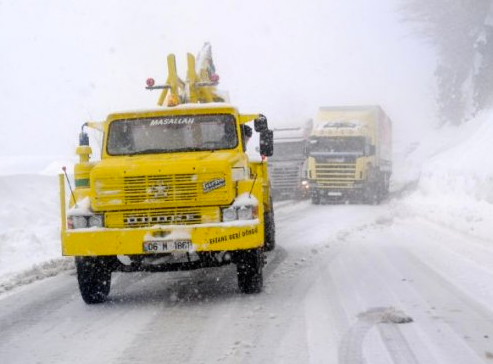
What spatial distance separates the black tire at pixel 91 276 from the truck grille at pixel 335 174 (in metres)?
18.2

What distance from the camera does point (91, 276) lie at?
759 centimetres

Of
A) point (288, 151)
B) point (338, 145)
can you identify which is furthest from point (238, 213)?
point (288, 151)

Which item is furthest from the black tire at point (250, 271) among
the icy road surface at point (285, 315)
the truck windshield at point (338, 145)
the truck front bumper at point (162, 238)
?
the truck windshield at point (338, 145)

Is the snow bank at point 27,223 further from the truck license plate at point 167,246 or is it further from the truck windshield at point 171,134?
the truck license plate at point 167,246

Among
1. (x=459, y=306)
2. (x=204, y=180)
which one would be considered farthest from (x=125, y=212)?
(x=459, y=306)

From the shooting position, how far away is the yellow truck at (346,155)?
25.0m

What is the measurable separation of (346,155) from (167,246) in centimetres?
1867

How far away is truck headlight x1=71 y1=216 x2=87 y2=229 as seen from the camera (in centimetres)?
741

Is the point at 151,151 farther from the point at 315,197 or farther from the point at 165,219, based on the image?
the point at 315,197

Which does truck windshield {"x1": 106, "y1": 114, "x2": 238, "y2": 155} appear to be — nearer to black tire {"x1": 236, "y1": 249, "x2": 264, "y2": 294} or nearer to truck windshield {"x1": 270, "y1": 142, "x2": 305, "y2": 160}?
black tire {"x1": 236, "y1": 249, "x2": 264, "y2": 294}

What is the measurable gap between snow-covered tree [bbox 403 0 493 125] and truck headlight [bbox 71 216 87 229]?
1522 inches

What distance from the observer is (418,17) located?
5434 cm

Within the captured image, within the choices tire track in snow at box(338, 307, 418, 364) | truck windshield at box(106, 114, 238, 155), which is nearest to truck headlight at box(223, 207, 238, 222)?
truck windshield at box(106, 114, 238, 155)

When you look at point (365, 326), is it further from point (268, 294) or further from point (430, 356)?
point (268, 294)
